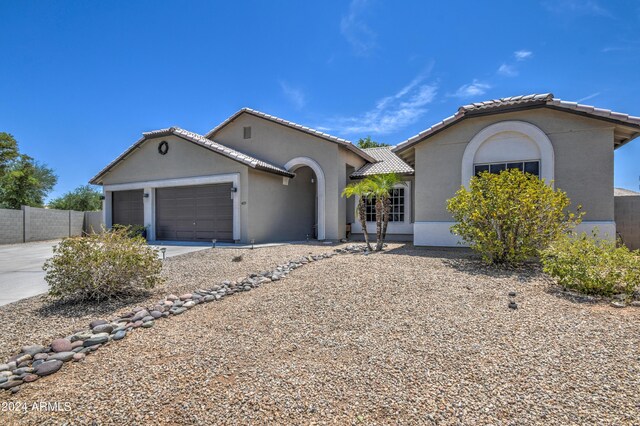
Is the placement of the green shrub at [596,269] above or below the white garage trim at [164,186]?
below

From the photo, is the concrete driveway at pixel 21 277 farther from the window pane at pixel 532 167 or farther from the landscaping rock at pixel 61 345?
the window pane at pixel 532 167

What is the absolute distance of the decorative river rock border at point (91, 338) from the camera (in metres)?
3.65

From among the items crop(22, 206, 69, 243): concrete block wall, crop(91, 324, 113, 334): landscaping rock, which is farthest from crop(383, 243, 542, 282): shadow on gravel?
crop(22, 206, 69, 243): concrete block wall

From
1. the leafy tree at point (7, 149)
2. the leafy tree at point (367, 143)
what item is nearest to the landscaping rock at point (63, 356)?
the leafy tree at point (7, 149)

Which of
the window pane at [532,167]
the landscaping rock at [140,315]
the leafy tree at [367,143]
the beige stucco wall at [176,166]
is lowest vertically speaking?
the landscaping rock at [140,315]

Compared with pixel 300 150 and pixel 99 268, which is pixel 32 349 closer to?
pixel 99 268

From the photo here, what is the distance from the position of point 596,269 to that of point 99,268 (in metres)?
9.18

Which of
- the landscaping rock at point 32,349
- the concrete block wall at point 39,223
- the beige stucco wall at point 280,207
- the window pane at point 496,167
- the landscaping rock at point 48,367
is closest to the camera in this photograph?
the landscaping rock at point 48,367

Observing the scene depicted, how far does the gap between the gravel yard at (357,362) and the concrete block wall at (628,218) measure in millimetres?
8305

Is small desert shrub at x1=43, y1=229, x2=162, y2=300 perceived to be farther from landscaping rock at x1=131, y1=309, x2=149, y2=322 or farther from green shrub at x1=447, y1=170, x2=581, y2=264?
green shrub at x1=447, y1=170, x2=581, y2=264

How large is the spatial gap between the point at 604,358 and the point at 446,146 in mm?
9725

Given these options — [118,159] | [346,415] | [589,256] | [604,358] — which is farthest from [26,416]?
[118,159]

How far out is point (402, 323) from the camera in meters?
4.54

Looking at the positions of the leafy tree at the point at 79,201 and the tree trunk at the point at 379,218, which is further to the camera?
the leafy tree at the point at 79,201
